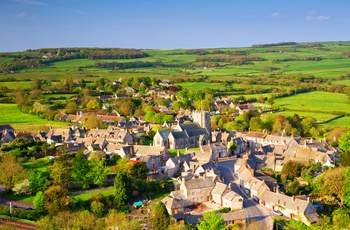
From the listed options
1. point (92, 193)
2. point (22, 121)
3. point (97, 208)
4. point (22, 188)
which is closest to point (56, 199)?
point (97, 208)

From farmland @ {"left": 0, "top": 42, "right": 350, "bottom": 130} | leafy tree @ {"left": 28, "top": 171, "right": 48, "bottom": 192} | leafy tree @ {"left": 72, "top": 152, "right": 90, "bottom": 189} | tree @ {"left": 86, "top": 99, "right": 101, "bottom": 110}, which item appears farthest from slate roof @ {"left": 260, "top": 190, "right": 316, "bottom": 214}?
tree @ {"left": 86, "top": 99, "right": 101, "bottom": 110}

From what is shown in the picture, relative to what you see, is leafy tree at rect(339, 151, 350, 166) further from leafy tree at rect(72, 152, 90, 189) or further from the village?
leafy tree at rect(72, 152, 90, 189)

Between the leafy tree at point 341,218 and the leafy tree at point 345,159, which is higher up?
the leafy tree at point 345,159

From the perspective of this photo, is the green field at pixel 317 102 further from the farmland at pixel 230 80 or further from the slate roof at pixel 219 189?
the slate roof at pixel 219 189

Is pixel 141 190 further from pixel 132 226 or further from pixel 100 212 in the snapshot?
pixel 132 226

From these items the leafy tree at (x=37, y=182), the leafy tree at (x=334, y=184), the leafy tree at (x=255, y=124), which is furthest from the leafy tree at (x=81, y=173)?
the leafy tree at (x=255, y=124)

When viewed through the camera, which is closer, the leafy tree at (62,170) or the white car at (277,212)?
the white car at (277,212)

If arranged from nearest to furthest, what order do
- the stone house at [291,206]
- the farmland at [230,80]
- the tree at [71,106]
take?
the stone house at [291,206] → the tree at [71,106] → the farmland at [230,80]
